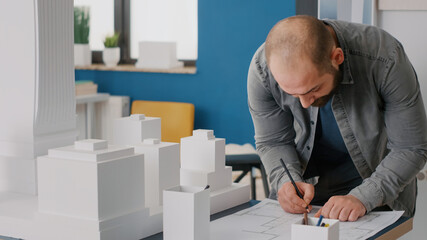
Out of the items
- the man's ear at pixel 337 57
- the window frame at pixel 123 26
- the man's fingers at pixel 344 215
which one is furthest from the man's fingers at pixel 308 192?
the window frame at pixel 123 26

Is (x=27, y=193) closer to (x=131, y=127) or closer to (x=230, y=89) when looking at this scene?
(x=131, y=127)

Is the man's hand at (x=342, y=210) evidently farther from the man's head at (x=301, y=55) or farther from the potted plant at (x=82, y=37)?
the potted plant at (x=82, y=37)

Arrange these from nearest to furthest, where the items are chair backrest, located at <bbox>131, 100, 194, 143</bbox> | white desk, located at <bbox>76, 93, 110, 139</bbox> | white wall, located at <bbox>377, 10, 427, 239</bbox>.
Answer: white wall, located at <bbox>377, 10, 427, 239</bbox>
chair backrest, located at <bbox>131, 100, 194, 143</bbox>
white desk, located at <bbox>76, 93, 110, 139</bbox>

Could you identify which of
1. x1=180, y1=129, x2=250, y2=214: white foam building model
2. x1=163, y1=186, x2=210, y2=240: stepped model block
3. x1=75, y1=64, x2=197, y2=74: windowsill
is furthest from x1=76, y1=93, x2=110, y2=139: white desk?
x1=163, y1=186, x2=210, y2=240: stepped model block

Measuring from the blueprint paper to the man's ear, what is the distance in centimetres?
42

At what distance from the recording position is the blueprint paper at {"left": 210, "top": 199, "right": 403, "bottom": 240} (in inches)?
63.2

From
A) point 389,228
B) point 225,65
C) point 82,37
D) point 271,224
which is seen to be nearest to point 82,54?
point 82,37

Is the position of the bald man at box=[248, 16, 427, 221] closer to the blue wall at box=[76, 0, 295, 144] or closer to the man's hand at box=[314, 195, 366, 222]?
the man's hand at box=[314, 195, 366, 222]

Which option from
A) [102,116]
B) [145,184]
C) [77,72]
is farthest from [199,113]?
[145,184]

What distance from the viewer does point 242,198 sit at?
1.96 meters

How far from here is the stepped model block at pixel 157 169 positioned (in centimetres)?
174

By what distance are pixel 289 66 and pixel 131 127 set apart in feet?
1.75

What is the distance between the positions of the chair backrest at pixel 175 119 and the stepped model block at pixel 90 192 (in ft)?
10.6

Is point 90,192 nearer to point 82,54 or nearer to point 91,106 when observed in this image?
point 91,106
